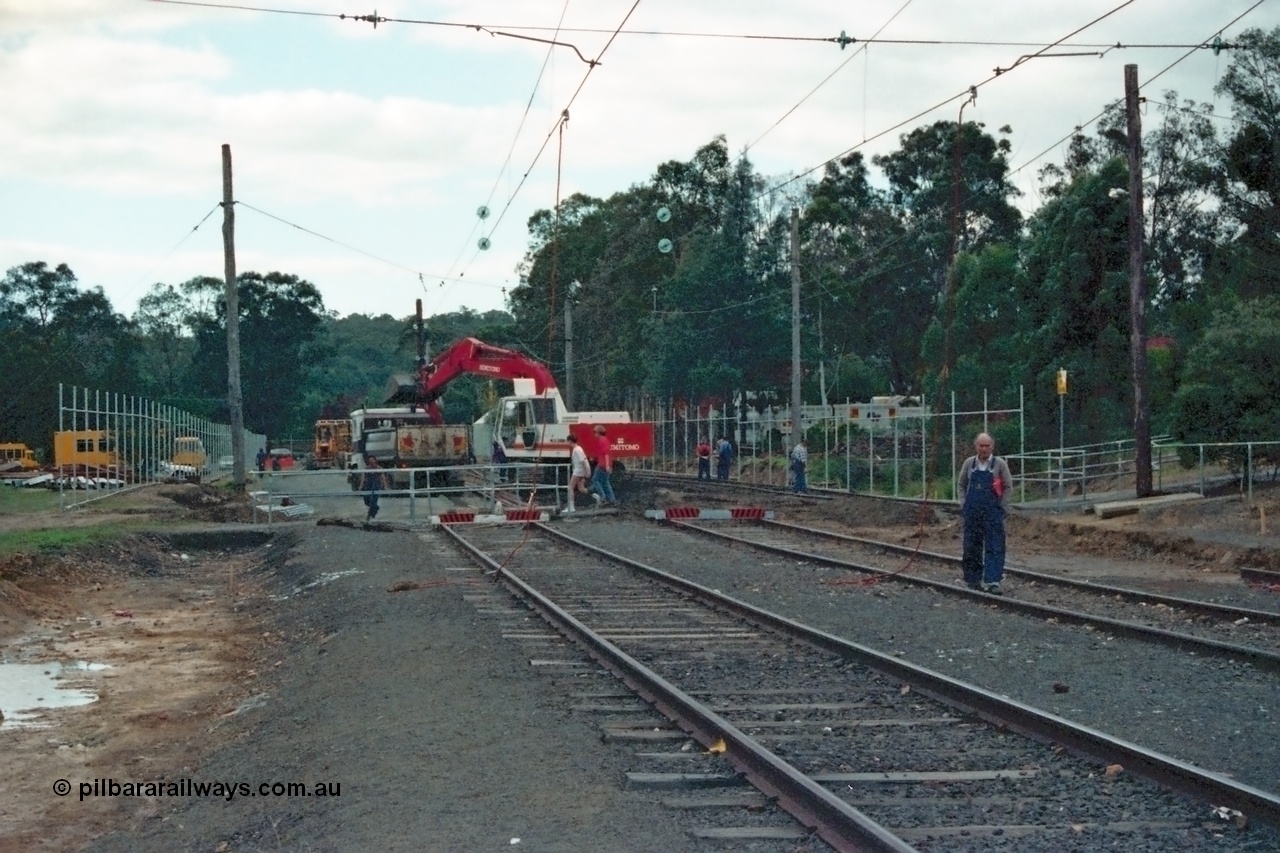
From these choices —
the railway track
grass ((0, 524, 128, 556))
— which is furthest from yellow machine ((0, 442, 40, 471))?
the railway track

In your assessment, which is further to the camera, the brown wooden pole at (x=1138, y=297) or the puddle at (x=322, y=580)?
the brown wooden pole at (x=1138, y=297)

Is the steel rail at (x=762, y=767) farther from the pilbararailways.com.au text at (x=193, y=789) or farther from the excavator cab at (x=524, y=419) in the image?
the excavator cab at (x=524, y=419)

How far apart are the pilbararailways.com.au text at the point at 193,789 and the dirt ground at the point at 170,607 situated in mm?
121

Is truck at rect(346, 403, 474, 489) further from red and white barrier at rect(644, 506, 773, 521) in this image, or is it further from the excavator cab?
red and white barrier at rect(644, 506, 773, 521)

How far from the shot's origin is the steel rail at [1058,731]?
705 centimetres

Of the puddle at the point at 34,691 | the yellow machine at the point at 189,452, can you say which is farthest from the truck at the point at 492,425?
the puddle at the point at 34,691

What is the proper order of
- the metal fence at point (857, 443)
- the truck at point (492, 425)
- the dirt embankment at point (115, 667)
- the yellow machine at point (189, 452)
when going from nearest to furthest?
the dirt embankment at point (115, 667) < the truck at point (492, 425) < the metal fence at point (857, 443) < the yellow machine at point (189, 452)

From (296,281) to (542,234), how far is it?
23.1 metres

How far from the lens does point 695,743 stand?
870 cm

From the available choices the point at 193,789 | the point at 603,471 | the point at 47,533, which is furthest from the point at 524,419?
the point at 193,789

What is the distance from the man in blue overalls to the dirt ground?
4962 millimetres

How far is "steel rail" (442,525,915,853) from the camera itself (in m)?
6.46

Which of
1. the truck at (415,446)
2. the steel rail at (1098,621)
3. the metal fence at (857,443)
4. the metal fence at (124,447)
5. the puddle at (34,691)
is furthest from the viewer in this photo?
the truck at (415,446)

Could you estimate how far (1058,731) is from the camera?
858 cm
